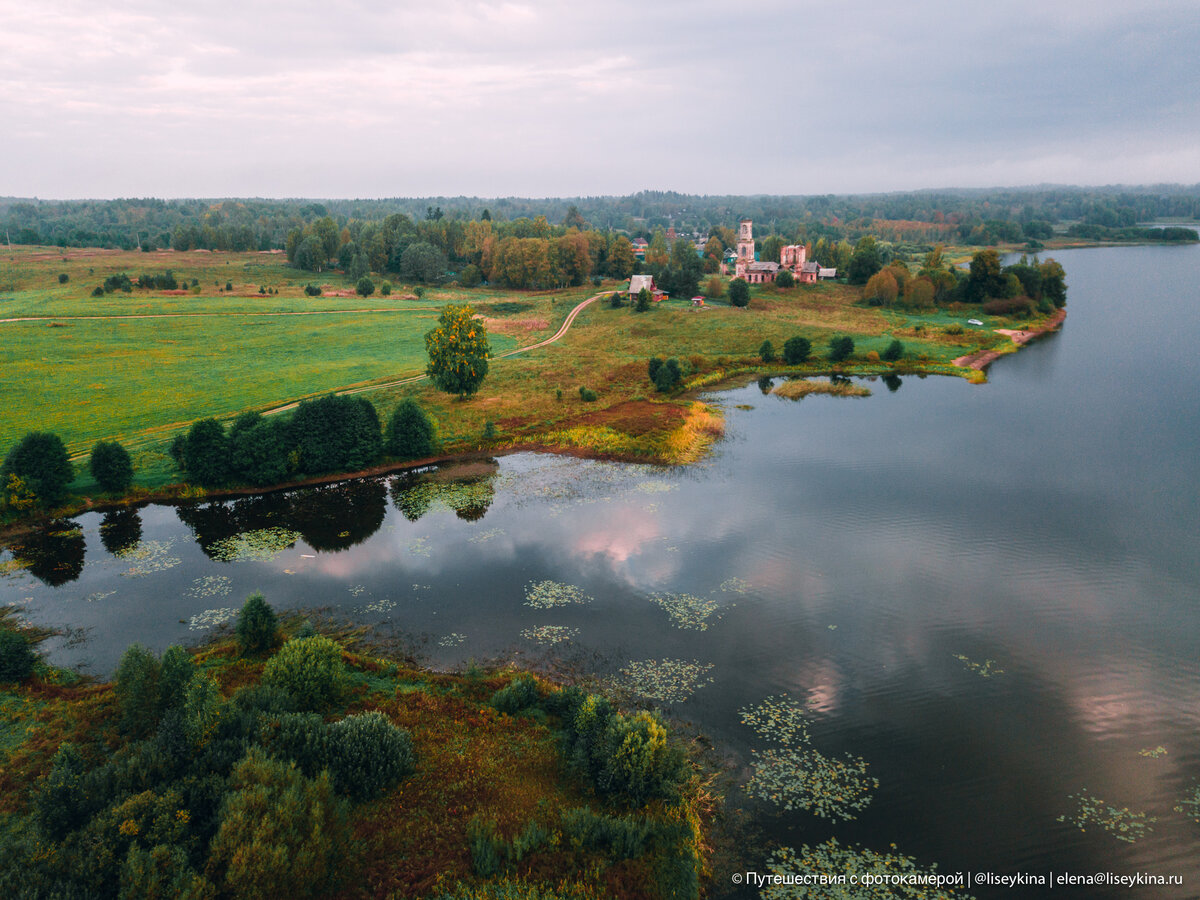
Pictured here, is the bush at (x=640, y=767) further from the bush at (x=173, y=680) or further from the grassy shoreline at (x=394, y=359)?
the grassy shoreline at (x=394, y=359)

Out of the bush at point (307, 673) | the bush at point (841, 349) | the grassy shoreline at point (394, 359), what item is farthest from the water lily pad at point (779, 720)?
the bush at point (841, 349)

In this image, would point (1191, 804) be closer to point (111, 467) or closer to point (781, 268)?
point (111, 467)

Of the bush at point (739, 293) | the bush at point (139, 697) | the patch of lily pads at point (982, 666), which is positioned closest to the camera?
the bush at point (139, 697)

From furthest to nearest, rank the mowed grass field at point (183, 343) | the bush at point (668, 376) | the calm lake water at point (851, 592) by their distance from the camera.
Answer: the bush at point (668, 376), the mowed grass field at point (183, 343), the calm lake water at point (851, 592)

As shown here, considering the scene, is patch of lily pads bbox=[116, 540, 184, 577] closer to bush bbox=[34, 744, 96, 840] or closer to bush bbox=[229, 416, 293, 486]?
bush bbox=[229, 416, 293, 486]

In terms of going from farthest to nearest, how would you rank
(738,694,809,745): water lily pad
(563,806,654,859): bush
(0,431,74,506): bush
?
(0,431,74,506): bush < (738,694,809,745): water lily pad < (563,806,654,859): bush

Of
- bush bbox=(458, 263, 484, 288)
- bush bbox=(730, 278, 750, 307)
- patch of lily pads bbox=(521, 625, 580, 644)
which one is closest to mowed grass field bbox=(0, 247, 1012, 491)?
bush bbox=(730, 278, 750, 307)
